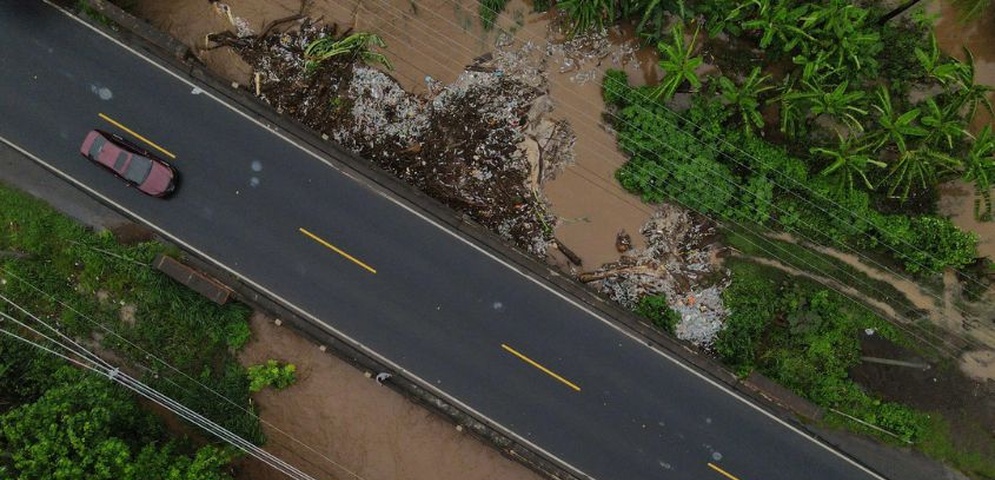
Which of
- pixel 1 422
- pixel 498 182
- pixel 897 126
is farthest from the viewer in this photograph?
pixel 498 182

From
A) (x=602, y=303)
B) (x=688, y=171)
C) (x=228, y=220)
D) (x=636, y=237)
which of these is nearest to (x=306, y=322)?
(x=228, y=220)

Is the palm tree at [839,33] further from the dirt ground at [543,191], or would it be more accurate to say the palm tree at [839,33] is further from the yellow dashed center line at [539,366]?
the yellow dashed center line at [539,366]

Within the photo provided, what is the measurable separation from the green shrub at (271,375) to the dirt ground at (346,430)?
23cm

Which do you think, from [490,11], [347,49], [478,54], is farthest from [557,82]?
[347,49]

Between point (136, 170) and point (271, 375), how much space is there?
295 inches

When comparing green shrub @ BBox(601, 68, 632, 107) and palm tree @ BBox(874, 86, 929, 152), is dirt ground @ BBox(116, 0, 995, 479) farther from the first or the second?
palm tree @ BBox(874, 86, 929, 152)

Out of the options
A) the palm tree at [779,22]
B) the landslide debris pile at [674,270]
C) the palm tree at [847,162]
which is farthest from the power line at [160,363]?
the palm tree at [779,22]

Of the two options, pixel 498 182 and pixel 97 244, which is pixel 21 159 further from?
pixel 498 182

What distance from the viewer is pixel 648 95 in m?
21.4

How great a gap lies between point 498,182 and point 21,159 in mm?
15362

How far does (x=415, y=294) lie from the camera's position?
2128 centimetres

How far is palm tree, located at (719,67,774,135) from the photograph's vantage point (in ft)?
68.1

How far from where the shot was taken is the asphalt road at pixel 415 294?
2116cm

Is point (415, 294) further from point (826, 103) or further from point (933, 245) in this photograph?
point (933, 245)
